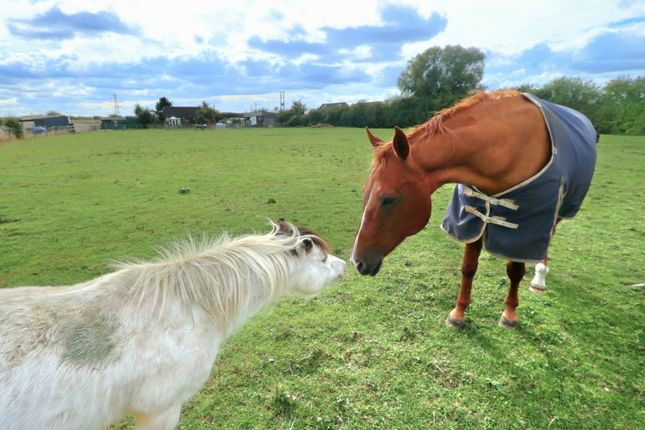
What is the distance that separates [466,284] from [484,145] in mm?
1536

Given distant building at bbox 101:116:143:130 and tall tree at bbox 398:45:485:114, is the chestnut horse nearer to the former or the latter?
tall tree at bbox 398:45:485:114

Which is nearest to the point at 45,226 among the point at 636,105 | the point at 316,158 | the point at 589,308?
the point at 589,308

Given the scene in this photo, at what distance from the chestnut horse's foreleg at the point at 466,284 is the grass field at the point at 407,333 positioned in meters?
0.10

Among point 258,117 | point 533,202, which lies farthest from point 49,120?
point 533,202

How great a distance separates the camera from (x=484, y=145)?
263cm

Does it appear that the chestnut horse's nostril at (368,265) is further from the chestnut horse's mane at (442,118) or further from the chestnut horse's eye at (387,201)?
the chestnut horse's mane at (442,118)

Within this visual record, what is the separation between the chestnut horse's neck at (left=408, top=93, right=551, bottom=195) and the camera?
2.56 m

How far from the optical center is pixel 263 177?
11.5 metres

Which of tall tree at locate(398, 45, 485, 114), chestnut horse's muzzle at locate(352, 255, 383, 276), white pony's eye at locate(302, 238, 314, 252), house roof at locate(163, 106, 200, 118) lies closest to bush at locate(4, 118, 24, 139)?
house roof at locate(163, 106, 200, 118)

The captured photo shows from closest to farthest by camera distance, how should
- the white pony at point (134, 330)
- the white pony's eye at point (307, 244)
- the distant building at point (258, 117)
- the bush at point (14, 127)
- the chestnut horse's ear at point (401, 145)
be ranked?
the white pony at point (134, 330), the chestnut horse's ear at point (401, 145), the white pony's eye at point (307, 244), the bush at point (14, 127), the distant building at point (258, 117)

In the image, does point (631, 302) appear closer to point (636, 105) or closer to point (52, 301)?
point (52, 301)

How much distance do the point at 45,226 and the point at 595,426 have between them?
8227mm

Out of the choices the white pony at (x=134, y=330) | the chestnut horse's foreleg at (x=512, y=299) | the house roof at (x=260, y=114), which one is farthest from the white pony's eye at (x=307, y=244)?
the house roof at (x=260, y=114)

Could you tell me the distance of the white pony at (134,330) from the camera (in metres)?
1.53
